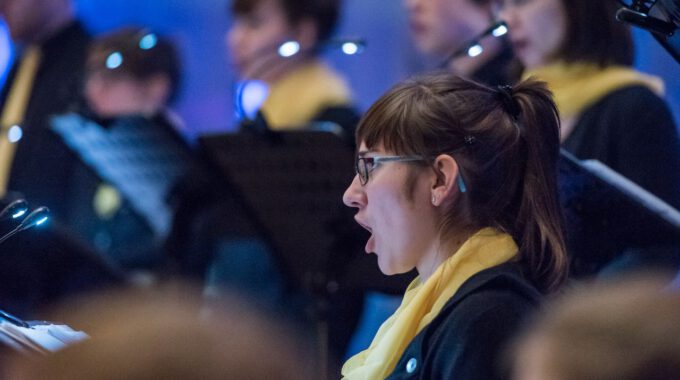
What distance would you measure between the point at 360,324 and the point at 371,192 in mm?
1187

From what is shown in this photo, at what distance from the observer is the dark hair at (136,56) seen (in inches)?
167

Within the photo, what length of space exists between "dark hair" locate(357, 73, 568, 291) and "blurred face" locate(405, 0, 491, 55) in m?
1.35

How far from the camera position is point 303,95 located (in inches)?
142

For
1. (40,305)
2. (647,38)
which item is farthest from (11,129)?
(647,38)

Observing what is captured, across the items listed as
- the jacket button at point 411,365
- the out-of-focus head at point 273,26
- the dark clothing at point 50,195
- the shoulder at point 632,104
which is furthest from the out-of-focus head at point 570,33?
the dark clothing at point 50,195

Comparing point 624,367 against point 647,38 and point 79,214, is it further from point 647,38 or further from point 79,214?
point 79,214

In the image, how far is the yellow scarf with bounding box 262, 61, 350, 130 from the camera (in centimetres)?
355

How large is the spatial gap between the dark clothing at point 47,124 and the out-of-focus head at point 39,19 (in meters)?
0.05

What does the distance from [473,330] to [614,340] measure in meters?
0.89

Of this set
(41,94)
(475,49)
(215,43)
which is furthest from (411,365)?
(215,43)

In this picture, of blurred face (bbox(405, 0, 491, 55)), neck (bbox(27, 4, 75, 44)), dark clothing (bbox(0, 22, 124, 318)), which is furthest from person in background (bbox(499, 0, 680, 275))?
neck (bbox(27, 4, 75, 44))

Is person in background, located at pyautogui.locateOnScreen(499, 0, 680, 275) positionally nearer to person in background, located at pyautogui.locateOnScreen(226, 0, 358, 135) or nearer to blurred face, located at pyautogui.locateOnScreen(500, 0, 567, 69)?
blurred face, located at pyautogui.locateOnScreen(500, 0, 567, 69)

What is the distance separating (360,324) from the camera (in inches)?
128

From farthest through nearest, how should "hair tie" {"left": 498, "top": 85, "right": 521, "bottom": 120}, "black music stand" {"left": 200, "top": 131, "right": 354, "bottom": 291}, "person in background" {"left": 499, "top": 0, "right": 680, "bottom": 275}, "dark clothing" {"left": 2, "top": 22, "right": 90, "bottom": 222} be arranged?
1. "dark clothing" {"left": 2, "top": 22, "right": 90, "bottom": 222}
2. "black music stand" {"left": 200, "top": 131, "right": 354, "bottom": 291}
3. "person in background" {"left": 499, "top": 0, "right": 680, "bottom": 275}
4. "hair tie" {"left": 498, "top": 85, "right": 521, "bottom": 120}
